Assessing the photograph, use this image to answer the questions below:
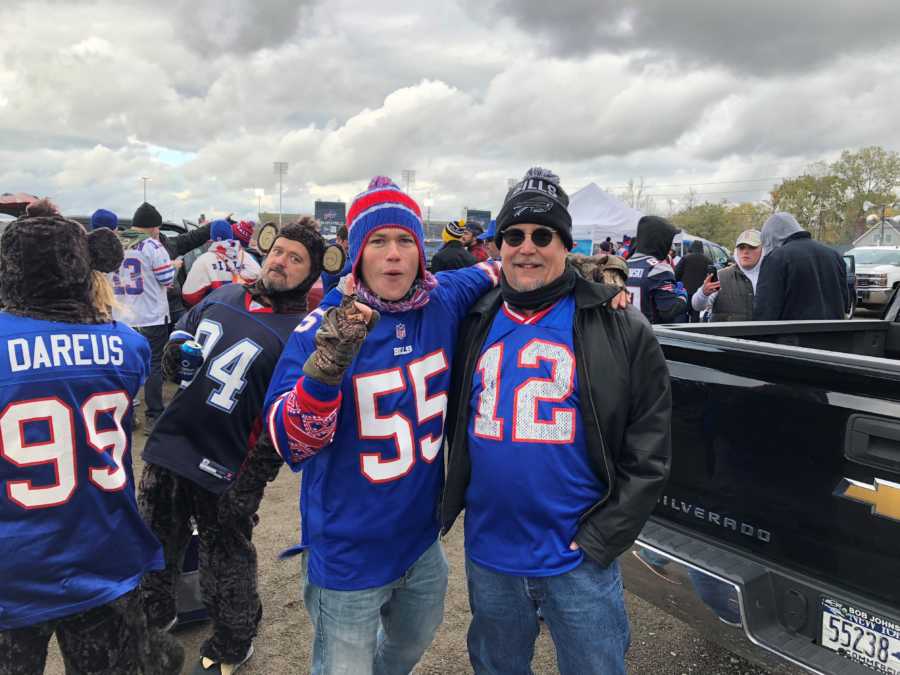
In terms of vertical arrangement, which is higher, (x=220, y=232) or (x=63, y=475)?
(x=220, y=232)

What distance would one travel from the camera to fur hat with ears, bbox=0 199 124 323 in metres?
2.00

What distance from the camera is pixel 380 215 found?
194cm

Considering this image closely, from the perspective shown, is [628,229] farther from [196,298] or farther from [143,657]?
[143,657]

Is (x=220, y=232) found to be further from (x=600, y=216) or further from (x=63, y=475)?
(x=600, y=216)

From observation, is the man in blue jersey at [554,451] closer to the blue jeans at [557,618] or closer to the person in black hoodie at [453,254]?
the blue jeans at [557,618]

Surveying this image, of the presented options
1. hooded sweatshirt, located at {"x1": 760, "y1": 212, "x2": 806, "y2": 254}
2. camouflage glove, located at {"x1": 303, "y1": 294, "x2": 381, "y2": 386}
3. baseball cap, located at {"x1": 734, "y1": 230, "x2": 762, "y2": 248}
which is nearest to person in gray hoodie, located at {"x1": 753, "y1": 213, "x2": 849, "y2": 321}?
hooded sweatshirt, located at {"x1": 760, "y1": 212, "x2": 806, "y2": 254}

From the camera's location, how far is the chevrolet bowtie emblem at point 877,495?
169 cm

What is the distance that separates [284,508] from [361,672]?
284cm

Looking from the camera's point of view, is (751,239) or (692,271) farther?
(692,271)

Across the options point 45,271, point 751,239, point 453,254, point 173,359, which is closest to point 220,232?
point 453,254

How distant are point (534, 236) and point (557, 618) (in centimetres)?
117

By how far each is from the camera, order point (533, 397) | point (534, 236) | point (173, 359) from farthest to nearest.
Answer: point (173, 359) < point (534, 236) < point (533, 397)

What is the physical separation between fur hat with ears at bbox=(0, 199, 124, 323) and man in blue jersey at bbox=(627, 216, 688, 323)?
3768 mm

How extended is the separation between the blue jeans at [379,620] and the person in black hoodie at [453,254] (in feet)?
14.6
